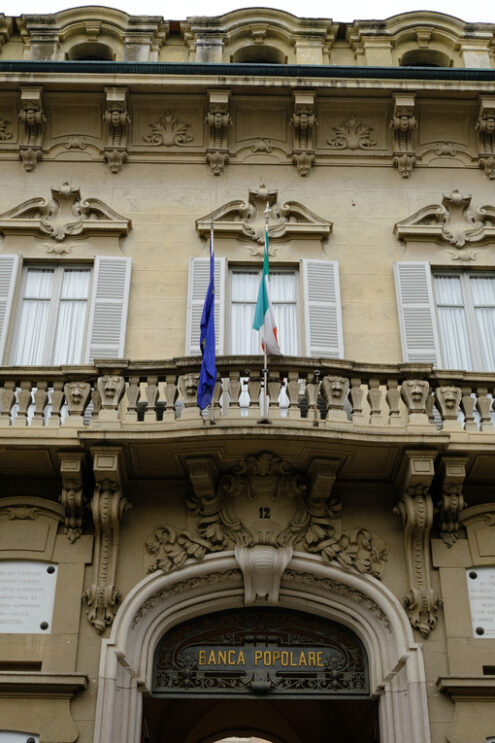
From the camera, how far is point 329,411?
436 inches

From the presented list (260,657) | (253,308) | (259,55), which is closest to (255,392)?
(253,308)

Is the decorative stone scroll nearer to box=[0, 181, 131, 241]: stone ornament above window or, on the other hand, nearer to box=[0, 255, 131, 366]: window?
box=[0, 181, 131, 241]: stone ornament above window

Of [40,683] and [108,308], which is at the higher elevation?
[108,308]

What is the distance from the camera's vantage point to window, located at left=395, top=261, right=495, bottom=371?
42.3 feet

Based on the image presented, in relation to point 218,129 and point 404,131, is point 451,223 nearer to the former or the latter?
point 404,131

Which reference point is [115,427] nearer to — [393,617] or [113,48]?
[393,617]

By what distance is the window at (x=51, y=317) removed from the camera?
13.0 m

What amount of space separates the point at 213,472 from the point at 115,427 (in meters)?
1.19

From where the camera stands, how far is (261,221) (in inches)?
551

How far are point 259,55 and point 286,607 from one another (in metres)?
9.29

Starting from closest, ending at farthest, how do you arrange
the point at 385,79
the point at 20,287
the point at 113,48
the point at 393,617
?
the point at 393,617
the point at 20,287
the point at 385,79
the point at 113,48

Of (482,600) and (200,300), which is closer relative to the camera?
(482,600)

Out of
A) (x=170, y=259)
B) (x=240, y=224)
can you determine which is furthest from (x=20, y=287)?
(x=240, y=224)

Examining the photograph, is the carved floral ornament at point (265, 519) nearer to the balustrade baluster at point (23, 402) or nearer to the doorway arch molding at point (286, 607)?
the doorway arch molding at point (286, 607)
